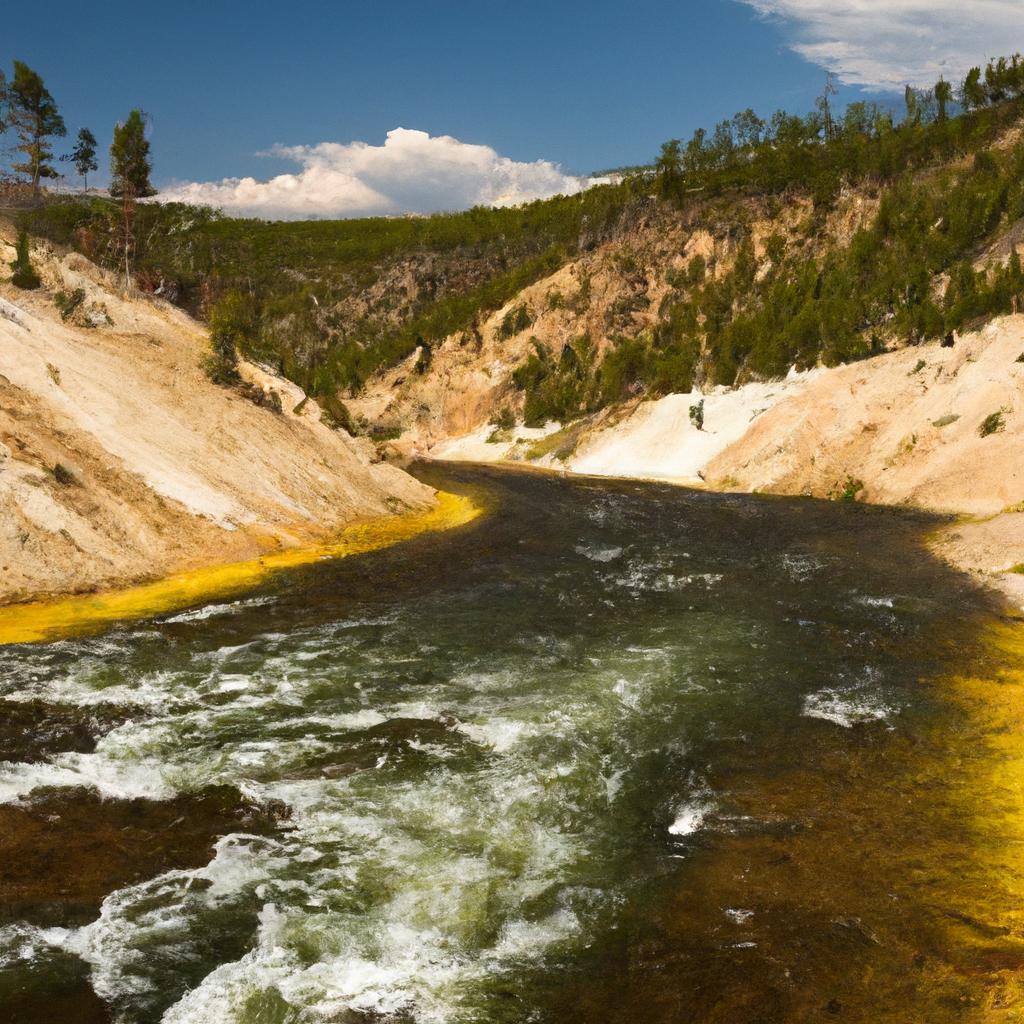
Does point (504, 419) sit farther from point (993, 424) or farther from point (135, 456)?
point (135, 456)

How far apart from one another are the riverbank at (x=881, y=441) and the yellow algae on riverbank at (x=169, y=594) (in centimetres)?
1896

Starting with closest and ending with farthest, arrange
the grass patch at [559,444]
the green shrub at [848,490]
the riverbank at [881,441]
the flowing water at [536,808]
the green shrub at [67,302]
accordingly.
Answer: the flowing water at [536,808] < the green shrub at [67,302] < the riverbank at [881,441] < the green shrub at [848,490] < the grass patch at [559,444]

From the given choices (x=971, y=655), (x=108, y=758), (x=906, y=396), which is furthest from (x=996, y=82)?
(x=108, y=758)

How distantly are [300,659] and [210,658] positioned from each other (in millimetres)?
1767

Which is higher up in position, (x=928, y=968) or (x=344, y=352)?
(x=344, y=352)

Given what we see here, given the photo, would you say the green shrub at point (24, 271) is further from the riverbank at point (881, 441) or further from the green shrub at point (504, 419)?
the green shrub at point (504, 419)

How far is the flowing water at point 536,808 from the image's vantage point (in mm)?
7984

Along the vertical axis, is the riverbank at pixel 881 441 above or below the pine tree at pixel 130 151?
below

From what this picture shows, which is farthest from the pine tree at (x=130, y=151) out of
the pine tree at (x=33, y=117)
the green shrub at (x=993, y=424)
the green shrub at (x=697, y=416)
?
the green shrub at (x=993, y=424)

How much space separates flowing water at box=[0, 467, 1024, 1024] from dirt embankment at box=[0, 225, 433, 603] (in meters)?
4.11

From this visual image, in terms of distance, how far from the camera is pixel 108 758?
12172 millimetres

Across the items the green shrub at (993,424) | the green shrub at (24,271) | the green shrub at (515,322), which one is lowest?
the green shrub at (993,424)

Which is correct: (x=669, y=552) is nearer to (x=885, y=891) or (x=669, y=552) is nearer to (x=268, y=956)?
(x=885, y=891)

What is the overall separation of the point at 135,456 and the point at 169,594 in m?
6.67
